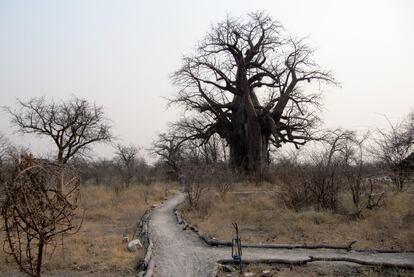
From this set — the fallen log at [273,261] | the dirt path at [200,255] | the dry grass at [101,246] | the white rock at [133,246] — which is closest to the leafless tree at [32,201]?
the dry grass at [101,246]

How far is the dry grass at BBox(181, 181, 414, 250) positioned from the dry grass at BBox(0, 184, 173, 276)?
258 cm

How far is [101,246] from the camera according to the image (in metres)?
11.2

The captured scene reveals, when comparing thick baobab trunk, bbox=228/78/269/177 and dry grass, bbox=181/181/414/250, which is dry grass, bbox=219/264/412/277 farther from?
thick baobab trunk, bbox=228/78/269/177

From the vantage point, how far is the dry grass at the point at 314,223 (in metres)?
11.4

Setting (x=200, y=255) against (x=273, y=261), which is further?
(x=200, y=255)

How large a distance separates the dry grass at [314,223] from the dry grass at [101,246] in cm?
258

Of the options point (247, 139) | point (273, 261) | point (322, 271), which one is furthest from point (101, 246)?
point (247, 139)

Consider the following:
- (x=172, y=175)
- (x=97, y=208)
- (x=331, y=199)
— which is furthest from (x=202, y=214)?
(x=172, y=175)

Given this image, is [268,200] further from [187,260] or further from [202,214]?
[187,260]

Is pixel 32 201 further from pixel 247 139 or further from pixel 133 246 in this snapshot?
pixel 247 139

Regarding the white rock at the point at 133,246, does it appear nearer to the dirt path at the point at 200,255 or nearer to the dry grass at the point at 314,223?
the dirt path at the point at 200,255

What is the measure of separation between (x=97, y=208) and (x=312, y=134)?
1584cm

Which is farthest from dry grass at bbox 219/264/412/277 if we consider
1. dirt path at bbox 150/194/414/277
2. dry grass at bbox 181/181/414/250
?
dry grass at bbox 181/181/414/250

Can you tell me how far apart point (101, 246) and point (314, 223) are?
617 cm
